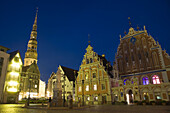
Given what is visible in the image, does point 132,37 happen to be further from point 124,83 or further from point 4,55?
point 4,55

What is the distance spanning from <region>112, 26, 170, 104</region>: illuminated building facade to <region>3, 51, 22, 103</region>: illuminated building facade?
34873 millimetres

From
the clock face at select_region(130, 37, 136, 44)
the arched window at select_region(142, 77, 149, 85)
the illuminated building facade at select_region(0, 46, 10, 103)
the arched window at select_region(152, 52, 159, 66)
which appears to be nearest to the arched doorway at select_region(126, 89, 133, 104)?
the arched window at select_region(142, 77, 149, 85)

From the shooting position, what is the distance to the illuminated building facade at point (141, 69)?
34156 mm

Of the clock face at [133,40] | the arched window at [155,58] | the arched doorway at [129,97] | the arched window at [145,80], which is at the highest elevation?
the clock face at [133,40]

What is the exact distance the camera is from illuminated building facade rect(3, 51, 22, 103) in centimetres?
4618

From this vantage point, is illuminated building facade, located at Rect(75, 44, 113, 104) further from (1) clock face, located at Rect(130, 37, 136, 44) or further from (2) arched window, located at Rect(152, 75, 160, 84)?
(2) arched window, located at Rect(152, 75, 160, 84)

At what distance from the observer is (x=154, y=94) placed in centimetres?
3369

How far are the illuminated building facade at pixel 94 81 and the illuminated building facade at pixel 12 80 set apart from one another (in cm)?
2222

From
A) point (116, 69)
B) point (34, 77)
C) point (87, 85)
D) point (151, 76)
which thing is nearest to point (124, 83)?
point (116, 69)

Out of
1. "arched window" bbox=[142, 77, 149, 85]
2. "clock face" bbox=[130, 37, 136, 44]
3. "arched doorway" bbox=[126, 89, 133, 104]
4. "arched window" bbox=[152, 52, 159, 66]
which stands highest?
"clock face" bbox=[130, 37, 136, 44]

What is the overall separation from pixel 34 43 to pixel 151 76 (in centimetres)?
8098

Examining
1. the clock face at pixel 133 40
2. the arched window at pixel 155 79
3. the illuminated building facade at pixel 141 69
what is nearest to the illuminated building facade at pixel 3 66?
the illuminated building facade at pixel 141 69

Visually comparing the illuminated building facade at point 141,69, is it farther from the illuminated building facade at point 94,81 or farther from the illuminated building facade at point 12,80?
the illuminated building facade at point 12,80

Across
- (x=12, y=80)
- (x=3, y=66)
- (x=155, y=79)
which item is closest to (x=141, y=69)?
(x=155, y=79)
